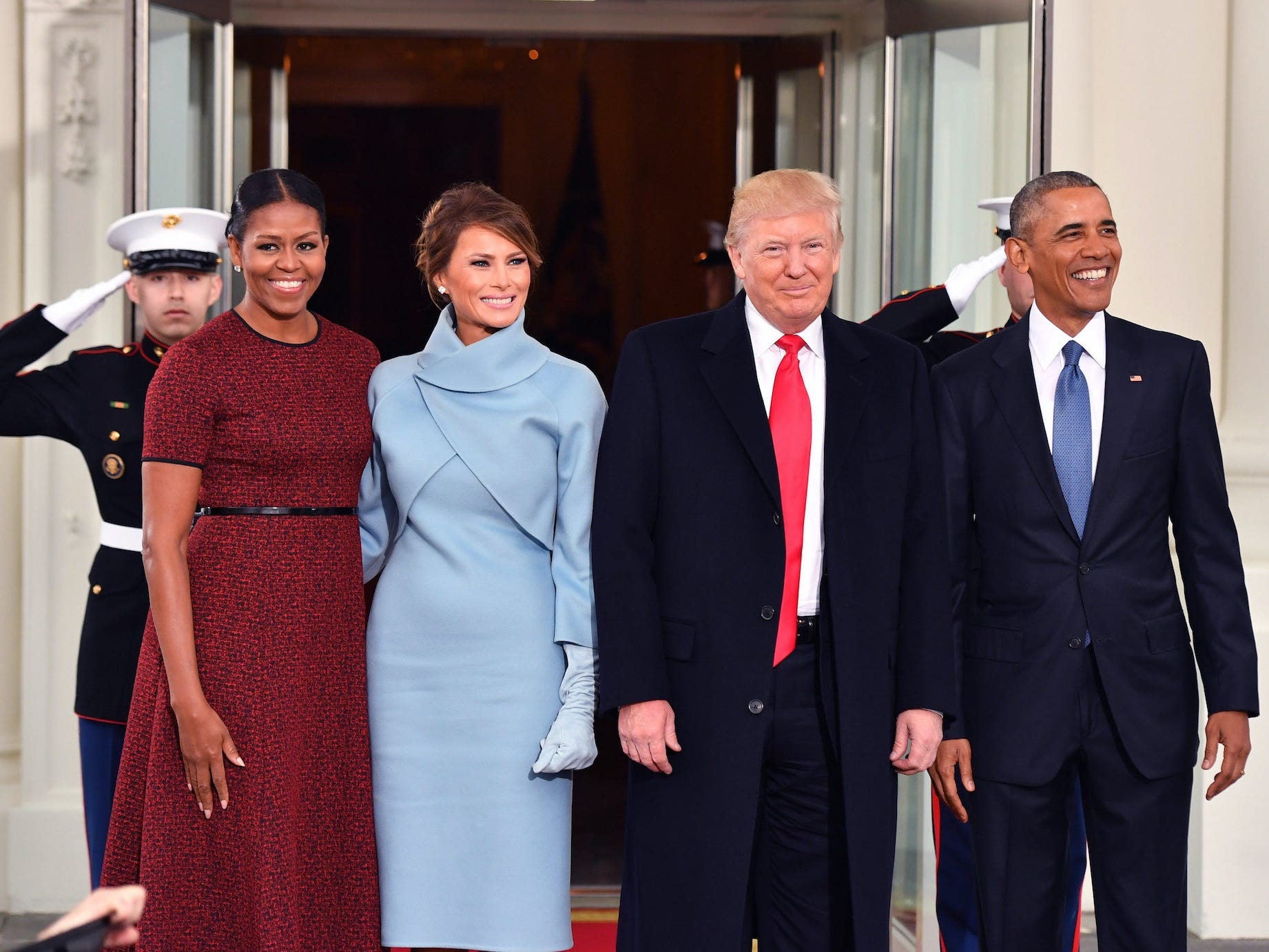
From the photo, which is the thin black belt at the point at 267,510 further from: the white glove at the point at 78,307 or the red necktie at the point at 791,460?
the white glove at the point at 78,307

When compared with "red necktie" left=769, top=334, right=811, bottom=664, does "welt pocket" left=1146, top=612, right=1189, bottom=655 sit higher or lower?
lower

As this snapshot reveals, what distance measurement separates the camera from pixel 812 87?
475 cm

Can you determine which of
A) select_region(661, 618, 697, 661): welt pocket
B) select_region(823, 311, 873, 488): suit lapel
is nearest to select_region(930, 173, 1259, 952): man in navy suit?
select_region(823, 311, 873, 488): suit lapel

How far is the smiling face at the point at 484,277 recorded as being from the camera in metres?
2.35

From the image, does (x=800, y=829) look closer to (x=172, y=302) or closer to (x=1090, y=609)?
(x=1090, y=609)

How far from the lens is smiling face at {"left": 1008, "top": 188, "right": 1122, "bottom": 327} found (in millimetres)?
2393

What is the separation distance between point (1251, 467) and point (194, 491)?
2873 mm

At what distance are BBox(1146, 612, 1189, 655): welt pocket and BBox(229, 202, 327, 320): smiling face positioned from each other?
139 cm

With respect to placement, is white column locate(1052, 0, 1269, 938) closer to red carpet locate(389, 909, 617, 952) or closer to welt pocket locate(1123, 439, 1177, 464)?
welt pocket locate(1123, 439, 1177, 464)

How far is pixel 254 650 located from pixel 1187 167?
3.00 m

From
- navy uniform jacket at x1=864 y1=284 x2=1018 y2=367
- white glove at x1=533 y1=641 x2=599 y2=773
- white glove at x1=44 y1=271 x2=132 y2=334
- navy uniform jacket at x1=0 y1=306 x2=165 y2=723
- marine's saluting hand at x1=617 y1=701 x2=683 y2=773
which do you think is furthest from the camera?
navy uniform jacket at x1=864 y1=284 x2=1018 y2=367

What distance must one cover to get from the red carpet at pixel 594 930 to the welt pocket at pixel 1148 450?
6.13 ft

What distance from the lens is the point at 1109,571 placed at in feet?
7.53

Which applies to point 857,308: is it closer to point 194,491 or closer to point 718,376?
point 718,376
